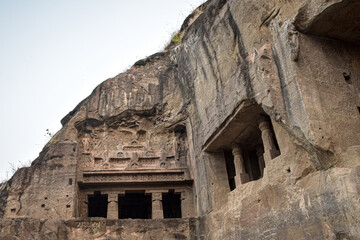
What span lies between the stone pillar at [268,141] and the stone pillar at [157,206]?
15.3 ft

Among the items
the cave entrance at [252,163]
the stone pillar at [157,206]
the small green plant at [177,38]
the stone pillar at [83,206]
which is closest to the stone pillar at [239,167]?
the cave entrance at [252,163]

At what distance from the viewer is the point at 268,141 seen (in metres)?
9.55

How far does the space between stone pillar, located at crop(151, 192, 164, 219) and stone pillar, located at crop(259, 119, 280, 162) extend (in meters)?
4.65

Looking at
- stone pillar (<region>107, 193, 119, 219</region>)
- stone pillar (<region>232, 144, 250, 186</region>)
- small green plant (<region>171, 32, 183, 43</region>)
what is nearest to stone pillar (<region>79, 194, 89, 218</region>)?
stone pillar (<region>107, 193, 119, 219</region>)

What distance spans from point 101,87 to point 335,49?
8896 millimetres

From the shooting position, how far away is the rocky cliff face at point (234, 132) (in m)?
7.04

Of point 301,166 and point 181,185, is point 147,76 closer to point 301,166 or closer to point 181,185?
point 181,185

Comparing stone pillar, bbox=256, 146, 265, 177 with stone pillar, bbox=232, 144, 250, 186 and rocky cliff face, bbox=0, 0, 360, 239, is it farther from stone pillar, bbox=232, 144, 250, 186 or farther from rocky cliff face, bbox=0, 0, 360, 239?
stone pillar, bbox=232, 144, 250, 186

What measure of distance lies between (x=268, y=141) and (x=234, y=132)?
46.0 inches

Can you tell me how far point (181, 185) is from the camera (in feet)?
43.2

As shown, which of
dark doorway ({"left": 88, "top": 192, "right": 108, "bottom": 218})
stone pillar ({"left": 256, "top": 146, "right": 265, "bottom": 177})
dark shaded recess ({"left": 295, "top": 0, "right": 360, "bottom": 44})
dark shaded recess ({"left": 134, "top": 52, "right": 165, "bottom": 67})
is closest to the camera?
dark shaded recess ({"left": 295, "top": 0, "right": 360, "bottom": 44})

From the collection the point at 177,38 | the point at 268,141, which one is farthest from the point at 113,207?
the point at 177,38

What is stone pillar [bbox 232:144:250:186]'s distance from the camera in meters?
10.4

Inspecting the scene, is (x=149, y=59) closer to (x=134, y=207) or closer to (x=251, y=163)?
(x=134, y=207)
